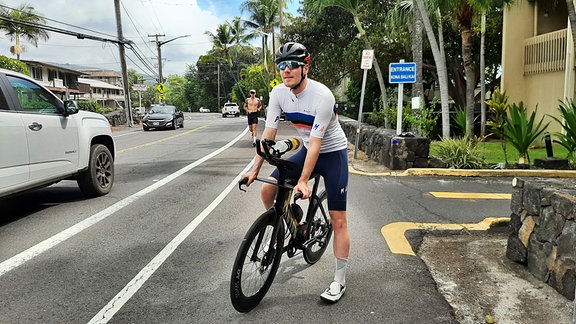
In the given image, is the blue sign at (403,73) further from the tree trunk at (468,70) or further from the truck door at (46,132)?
the truck door at (46,132)

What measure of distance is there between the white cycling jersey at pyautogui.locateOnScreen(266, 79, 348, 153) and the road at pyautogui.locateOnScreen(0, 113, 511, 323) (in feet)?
4.21

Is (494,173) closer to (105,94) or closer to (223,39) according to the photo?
(223,39)

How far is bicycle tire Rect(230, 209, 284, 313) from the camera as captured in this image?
3.31 metres

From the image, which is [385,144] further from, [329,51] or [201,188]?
[329,51]

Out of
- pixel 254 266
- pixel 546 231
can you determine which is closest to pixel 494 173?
pixel 546 231

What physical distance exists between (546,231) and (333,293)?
1.94 metres

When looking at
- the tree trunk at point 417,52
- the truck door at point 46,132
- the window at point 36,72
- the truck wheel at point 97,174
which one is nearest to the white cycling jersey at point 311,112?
the truck door at point 46,132

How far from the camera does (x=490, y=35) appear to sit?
2328 centimetres

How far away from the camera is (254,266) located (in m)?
3.51

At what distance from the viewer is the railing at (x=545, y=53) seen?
15039 millimetres

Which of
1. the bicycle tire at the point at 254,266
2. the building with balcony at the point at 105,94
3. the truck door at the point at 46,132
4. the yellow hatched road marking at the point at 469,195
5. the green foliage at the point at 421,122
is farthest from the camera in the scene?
the building with balcony at the point at 105,94

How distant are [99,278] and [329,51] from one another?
78.6 feet

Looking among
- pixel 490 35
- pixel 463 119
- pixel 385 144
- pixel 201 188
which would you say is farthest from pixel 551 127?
pixel 201 188

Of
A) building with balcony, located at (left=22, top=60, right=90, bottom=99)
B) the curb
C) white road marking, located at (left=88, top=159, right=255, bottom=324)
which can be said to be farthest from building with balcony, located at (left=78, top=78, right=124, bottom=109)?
white road marking, located at (left=88, top=159, right=255, bottom=324)
